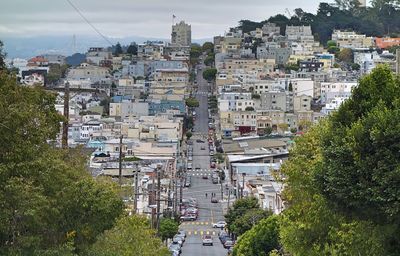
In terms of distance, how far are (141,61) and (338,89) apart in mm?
30198

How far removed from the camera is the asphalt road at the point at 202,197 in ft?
132

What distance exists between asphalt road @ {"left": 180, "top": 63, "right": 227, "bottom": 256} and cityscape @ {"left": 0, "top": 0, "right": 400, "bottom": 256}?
0.16 metres

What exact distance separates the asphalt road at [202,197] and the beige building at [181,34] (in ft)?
134

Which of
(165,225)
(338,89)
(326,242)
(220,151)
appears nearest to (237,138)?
(220,151)

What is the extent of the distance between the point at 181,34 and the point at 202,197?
280ft

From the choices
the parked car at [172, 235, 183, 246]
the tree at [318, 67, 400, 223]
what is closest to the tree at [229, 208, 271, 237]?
the parked car at [172, 235, 183, 246]

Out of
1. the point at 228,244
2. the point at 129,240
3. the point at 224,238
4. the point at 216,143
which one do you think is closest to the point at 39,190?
the point at 129,240

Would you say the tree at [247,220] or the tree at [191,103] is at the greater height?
the tree at [191,103]

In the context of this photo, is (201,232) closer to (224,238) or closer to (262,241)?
(224,238)

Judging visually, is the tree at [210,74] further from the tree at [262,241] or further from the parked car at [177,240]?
the tree at [262,241]

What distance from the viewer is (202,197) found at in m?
62.2

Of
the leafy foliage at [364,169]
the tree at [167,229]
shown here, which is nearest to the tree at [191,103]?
the tree at [167,229]

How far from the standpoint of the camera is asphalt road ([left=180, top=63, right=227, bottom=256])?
40.1m

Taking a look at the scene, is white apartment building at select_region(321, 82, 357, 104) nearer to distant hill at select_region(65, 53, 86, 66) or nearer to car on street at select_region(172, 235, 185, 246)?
car on street at select_region(172, 235, 185, 246)
